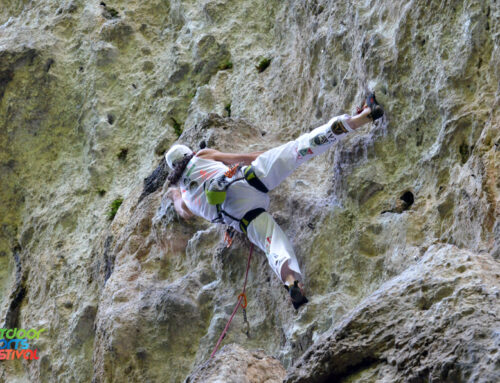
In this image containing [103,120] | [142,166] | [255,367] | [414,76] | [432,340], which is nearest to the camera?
[432,340]

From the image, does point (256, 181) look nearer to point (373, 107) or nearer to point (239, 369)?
point (373, 107)

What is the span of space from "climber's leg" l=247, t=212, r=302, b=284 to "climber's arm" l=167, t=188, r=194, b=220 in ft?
3.54

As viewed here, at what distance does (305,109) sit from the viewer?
7207mm

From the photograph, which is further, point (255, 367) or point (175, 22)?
point (175, 22)

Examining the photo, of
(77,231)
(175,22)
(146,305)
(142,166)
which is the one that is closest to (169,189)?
(146,305)

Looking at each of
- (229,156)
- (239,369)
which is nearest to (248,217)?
(229,156)

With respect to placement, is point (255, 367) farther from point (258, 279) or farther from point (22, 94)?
point (22, 94)

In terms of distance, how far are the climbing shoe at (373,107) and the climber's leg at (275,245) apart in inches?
45.6

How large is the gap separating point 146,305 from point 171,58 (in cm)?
415

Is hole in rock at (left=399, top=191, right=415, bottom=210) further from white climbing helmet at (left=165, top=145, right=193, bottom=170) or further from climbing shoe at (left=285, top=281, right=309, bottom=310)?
white climbing helmet at (left=165, top=145, right=193, bottom=170)

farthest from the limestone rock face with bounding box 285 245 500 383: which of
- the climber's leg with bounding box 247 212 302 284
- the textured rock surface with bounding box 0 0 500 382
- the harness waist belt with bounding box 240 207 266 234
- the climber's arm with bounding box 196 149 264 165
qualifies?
the climber's arm with bounding box 196 149 264 165

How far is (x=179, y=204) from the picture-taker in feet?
22.2

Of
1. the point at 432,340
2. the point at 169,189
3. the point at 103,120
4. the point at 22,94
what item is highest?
the point at 22,94

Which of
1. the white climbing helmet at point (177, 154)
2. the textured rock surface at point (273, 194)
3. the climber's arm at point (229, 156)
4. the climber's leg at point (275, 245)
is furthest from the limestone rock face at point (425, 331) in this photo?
the white climbing helmet at point (177, 154)
